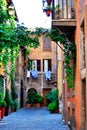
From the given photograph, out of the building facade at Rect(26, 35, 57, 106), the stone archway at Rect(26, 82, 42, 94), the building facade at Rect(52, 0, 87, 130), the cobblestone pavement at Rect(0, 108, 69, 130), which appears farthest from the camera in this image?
the stone archway at Rect(26, 82, 42, 94)

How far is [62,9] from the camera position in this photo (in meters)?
17.1

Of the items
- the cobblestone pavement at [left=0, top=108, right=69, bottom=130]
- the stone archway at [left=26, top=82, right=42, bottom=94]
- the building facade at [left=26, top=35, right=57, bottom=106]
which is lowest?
the cobblestone pavement at [left=0, top=108, right=69, bottom=130]

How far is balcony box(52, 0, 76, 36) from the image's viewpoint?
16.6m

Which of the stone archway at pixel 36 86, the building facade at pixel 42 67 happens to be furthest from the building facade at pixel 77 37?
the stone archway at pixel 36 86

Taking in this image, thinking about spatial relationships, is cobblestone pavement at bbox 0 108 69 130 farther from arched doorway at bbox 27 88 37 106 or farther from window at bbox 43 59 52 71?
window at bbox 43 59 52 71

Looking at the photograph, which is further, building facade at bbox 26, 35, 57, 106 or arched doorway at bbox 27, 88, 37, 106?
building facade at bbox 26, 35, 57, 106

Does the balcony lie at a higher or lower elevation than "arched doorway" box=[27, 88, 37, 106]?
higher

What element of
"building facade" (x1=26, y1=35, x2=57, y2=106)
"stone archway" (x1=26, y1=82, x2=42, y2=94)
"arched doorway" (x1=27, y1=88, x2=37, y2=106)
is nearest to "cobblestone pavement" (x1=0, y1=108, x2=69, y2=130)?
"arched doorway" (x1=27, y1=88, x2=37, y2=106)

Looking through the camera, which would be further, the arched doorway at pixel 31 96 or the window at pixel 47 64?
the window at pixel 47 64

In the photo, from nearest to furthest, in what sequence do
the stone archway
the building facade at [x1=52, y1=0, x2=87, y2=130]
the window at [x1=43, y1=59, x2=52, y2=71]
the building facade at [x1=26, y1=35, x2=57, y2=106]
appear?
1. the building facade at [x1=52, y1=0, x2=87, y2=130]
2. the building facade at [x1=26, y1=35, x2=57, y2=106]
3. the window at [x1=43, y1=59, x2=52, y2=71]
4. the stone archway

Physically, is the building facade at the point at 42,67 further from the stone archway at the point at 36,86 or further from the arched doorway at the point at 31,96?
the arched doorway at the point at 31,96

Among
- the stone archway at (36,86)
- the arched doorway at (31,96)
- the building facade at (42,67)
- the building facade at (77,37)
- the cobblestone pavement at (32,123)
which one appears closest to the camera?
the building facade at (77,37)

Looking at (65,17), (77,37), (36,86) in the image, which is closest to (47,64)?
(36,86)

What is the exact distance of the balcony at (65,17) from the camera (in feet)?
54.3
